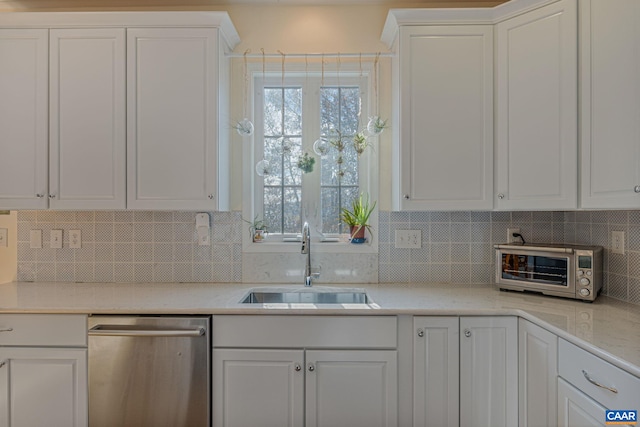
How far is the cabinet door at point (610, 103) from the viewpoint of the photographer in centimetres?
141

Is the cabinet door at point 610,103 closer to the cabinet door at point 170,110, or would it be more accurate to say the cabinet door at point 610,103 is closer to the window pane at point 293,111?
the window pane at point 293,111

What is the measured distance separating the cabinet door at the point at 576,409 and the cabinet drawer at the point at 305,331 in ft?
2.14

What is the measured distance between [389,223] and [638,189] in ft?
3.87

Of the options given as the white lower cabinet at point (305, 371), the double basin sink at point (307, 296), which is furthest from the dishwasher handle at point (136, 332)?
the double basin sink at point (307, 296)

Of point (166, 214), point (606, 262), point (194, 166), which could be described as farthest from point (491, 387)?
point (166, 214)

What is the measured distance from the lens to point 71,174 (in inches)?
76.0

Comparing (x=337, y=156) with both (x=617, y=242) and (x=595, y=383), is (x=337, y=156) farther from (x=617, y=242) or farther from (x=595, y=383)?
(x=595, y=383)

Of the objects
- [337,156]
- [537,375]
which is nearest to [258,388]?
[537,375]

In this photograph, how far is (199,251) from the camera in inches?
88.0

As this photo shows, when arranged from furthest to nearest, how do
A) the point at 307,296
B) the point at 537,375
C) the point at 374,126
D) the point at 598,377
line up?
the point at 307,296
the point at 374,126
the point at 537,375
the point at 598,377

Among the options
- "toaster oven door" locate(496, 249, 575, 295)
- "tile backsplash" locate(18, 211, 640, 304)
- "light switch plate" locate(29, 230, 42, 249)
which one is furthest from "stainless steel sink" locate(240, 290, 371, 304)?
"light switch plate" locate(29, 230, 42, 249)

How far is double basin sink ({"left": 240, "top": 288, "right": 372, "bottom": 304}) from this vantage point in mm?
2084

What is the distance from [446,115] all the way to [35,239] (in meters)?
2.59

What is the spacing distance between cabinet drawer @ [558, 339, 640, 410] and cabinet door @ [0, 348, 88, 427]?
2036 millimetres
